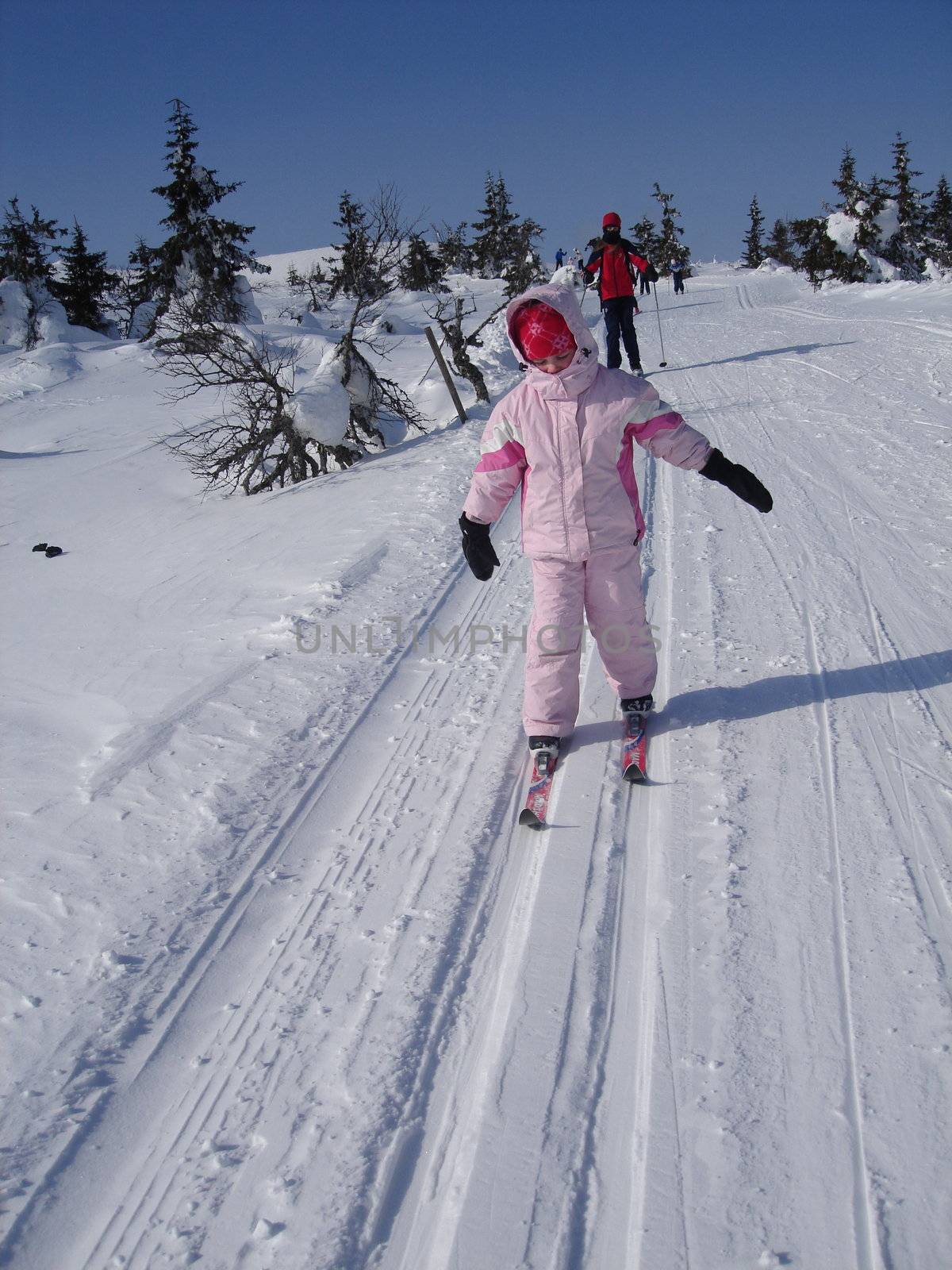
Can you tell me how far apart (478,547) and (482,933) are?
1447 mm

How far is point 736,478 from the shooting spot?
9.93ft

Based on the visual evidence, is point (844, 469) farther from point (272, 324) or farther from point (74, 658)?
point (272, 324)

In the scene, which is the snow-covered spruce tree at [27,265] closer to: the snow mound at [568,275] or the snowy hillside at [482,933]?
the snow mound at [568,275]

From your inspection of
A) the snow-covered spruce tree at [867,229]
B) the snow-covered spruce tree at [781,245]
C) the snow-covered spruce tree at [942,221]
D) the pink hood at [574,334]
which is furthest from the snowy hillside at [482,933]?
the snow-covered spruce tree at [781,245]

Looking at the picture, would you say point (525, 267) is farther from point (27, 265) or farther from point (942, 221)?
point (942, 221)

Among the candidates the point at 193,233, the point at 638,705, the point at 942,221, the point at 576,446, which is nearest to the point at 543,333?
the point at 576,446

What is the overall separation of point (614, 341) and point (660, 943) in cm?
884

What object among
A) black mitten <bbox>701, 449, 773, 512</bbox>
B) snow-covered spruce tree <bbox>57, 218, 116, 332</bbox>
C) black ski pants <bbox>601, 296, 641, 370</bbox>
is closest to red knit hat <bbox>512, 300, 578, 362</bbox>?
black mitten <bbox>701, 449, 773, 512</bbox>

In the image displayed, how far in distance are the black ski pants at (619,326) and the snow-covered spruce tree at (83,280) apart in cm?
3158

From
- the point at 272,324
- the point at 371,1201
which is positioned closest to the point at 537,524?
the point at 371,1201

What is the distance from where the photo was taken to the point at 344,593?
5176 millimetres

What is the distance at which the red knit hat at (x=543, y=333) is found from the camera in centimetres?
279

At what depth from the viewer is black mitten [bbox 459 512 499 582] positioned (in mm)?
3201

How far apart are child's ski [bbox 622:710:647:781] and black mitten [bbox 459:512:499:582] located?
0.79 m
